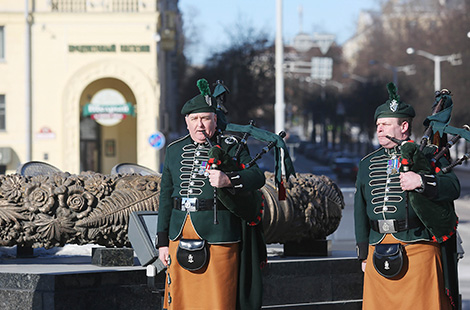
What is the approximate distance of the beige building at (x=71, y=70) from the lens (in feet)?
122

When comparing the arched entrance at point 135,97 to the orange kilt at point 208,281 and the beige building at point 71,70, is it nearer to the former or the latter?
the beige building at point 71,70

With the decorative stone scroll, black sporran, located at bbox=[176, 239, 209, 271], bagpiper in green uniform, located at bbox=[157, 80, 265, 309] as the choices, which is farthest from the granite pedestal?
black sporran, located at bbox=[176, 239, 209, 271]

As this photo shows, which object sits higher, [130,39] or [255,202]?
[130,39]

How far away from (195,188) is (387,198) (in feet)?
3.87

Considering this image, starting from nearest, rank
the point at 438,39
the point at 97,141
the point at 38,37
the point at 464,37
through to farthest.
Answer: the point at 38,37 → the point at 97,141 → the point at 464,37 → the point at 438,39

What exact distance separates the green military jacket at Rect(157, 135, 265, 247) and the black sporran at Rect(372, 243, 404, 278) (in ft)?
2.73

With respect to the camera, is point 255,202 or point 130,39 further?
point 130,39

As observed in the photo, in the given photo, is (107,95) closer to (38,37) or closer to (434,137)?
(38,37)

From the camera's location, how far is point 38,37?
37.5 m

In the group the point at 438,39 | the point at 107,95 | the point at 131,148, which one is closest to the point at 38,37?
the point at 107,95

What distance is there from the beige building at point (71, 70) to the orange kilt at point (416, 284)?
31.7 metres

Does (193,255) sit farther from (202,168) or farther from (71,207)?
(71,207)

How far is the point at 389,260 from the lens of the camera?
5852 mm

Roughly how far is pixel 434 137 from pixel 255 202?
4.30 feet
